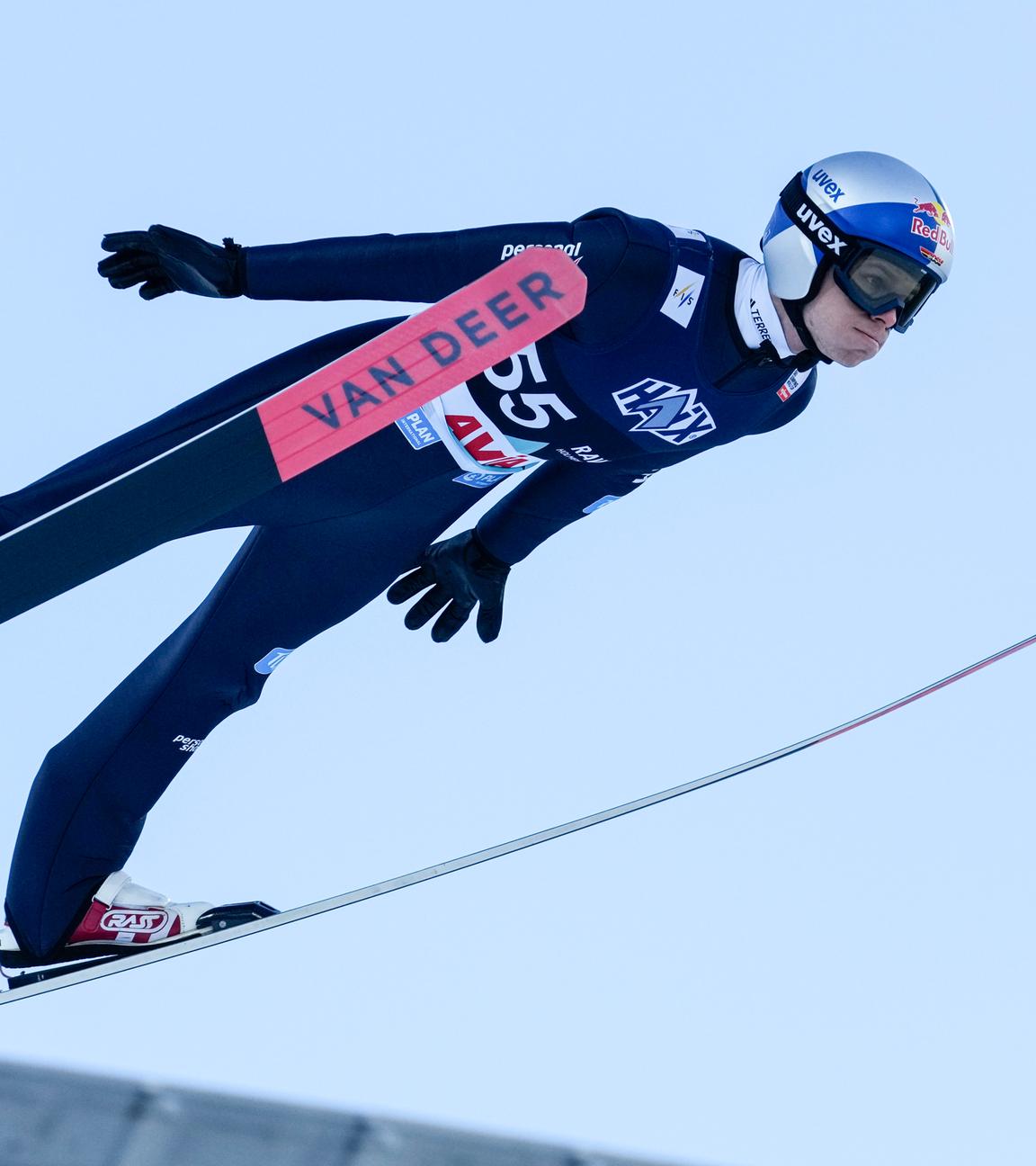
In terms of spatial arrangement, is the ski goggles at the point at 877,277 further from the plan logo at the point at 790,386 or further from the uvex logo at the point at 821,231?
the plan logo at the point at 790,386

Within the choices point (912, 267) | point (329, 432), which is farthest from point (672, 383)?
point (329, 432)

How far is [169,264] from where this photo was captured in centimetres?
292

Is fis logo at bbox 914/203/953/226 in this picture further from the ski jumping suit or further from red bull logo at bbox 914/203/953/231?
the ski jumping suit

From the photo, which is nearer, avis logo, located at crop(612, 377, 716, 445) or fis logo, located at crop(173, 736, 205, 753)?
avis logo, located at crop(612, 377, 716, 445)

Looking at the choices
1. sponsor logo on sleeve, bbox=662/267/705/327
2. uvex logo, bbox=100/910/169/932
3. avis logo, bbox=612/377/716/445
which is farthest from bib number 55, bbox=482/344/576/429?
uvex logo, bbox=100/910/169/932

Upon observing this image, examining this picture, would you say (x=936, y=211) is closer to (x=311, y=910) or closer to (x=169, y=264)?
(x=169, y=264)

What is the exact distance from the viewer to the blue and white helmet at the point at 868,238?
3.02 m

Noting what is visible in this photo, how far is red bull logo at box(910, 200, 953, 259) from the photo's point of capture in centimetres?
302

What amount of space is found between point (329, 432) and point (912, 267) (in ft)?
3.42

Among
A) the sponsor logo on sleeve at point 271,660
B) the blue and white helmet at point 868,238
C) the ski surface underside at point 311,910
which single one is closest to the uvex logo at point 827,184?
the blue and white helmet at point 868,238

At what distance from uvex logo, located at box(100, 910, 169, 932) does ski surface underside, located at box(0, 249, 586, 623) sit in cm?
85

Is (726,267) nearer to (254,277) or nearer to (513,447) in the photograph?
(513,447)

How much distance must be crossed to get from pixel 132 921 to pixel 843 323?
1.79 m

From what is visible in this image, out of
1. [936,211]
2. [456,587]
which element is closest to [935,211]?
[936,211]
